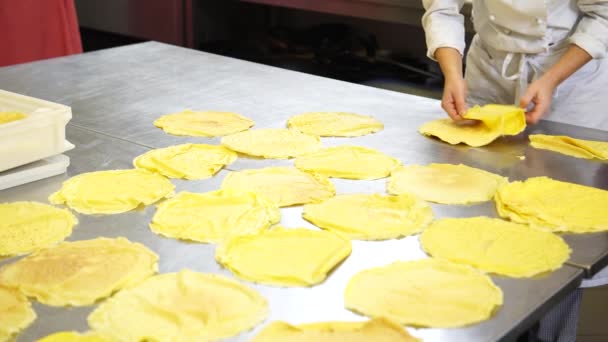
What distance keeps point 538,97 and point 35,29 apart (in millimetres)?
2433

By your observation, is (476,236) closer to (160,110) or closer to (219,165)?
(219,165)

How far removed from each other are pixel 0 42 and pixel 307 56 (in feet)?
6.73

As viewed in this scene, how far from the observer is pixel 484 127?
2.00 m

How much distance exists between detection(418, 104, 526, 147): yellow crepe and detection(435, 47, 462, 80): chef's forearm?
167mm

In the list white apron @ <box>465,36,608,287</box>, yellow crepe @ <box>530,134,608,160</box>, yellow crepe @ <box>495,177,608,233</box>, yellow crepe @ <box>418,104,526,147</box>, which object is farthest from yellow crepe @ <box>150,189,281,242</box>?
white apron @ <box>465,36,608,287</box>

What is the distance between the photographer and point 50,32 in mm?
3537

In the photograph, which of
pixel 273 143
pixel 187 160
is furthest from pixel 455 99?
pixel 187 160

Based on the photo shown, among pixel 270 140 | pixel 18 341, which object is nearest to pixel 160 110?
pixel 270 140

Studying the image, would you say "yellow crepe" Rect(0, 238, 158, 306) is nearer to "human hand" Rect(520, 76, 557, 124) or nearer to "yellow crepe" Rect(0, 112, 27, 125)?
"yellow crepe" Rect(0, 112, 27, 125)

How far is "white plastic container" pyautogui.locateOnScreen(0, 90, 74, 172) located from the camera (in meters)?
1.58

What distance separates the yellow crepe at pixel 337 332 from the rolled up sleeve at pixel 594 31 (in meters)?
1.27

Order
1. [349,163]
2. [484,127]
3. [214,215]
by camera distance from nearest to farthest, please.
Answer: [214,215], [349,163], [484,127]

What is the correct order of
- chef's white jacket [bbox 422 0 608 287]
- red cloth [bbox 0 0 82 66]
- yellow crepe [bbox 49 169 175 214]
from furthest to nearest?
red cloth [bbox 0 0 82 66] → chef's white jacket [bbox 422 0 608 287] → yellow crepe [bbox 49 169 175 214]

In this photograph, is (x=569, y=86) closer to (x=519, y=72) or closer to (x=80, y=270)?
(x=519, y=72)
